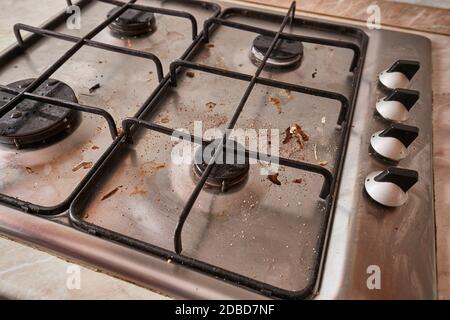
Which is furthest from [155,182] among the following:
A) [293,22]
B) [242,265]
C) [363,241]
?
[293,22]

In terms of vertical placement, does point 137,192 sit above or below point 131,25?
below

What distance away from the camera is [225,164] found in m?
0.53

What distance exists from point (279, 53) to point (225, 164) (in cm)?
30

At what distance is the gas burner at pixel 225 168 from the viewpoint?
0.52 meters

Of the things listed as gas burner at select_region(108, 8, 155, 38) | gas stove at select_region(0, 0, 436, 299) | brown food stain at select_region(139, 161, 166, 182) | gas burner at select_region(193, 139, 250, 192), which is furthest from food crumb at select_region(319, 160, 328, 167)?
gas burner at select_region(108, 8, 155, 38)

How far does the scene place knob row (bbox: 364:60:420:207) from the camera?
48cm

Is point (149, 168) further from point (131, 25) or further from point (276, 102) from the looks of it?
point (131, 25)

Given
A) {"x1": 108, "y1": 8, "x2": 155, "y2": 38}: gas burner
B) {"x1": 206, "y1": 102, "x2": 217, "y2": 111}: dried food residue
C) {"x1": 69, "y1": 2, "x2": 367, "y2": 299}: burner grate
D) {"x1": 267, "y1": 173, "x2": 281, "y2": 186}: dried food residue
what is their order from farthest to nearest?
{"x1": 108, "y1": 8, "x2": 155, "y2": 38}: gas burner, {"x1": 206, "y1": 102, "x2": 217, "y2": 111}: dried food residue, {"x1": 267, "y1": 173, "x2": 281, "y2": 186}: dried food residue, {"x1": 69, "y1": 2, "x2": 367, "y2": 299}: burner grate

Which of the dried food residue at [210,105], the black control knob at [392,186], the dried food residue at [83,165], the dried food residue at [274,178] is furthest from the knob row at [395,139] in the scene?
the dried food residue at [83,165]

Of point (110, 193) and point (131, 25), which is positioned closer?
point (110, 193)

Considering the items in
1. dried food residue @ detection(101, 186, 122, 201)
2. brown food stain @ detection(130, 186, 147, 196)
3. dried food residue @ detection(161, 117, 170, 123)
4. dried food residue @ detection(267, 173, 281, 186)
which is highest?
dried food residue @ detection(161, 117, 170, 123)

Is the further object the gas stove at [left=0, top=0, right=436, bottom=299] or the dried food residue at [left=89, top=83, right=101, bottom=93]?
the dried food residue at [left=89, top=83, right=101, bottom=93]

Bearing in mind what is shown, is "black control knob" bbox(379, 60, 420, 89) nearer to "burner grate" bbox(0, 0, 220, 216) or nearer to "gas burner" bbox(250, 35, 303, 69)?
"gas burner" bbox(250, 35, 303, 69)

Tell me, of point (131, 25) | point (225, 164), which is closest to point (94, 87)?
point (131, 25)
